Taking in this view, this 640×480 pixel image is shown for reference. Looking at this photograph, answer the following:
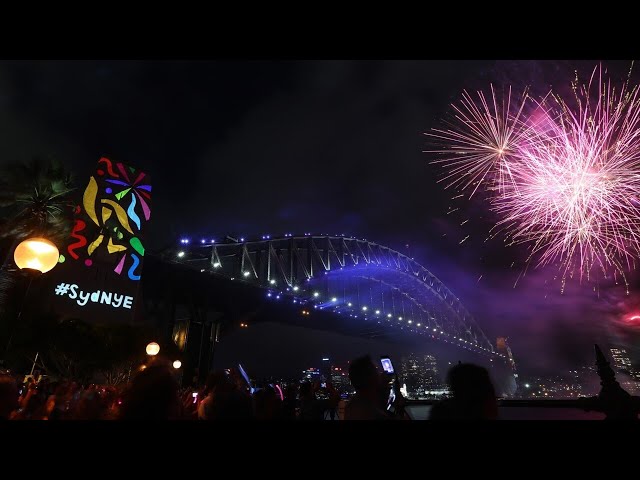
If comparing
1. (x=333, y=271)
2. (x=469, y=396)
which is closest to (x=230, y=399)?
(x=469, y=396)

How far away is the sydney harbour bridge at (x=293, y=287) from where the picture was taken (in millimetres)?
46906

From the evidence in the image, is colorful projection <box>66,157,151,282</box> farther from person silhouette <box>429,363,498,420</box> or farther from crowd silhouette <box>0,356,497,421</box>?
person silhouette <box>429,363,498,420</box>

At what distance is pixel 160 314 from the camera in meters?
46.8

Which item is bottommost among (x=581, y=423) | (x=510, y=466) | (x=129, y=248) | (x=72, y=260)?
(x=510, y=466)

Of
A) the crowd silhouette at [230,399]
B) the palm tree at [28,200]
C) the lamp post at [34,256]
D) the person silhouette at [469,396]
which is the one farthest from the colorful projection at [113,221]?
the person silhouette at [469,396]

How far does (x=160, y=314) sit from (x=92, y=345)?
26062 millimetres

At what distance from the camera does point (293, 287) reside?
64688mm

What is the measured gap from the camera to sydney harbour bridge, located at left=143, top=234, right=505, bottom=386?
46906mm

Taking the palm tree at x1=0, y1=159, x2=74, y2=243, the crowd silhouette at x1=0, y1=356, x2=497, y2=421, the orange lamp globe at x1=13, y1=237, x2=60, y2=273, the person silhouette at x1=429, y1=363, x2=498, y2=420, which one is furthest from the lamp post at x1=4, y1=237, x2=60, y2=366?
the palm tree at x1=0, y1=159, x2=74, y2=243

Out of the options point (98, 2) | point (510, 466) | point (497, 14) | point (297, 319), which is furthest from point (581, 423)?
point (297, 319)

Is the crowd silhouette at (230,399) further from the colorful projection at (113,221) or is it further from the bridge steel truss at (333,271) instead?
the bridge steel truss at (333,271)

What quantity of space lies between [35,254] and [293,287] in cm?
5884

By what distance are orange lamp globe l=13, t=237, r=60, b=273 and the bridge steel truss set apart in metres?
39.1

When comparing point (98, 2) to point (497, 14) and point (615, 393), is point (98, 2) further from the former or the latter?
point (615, 393)
